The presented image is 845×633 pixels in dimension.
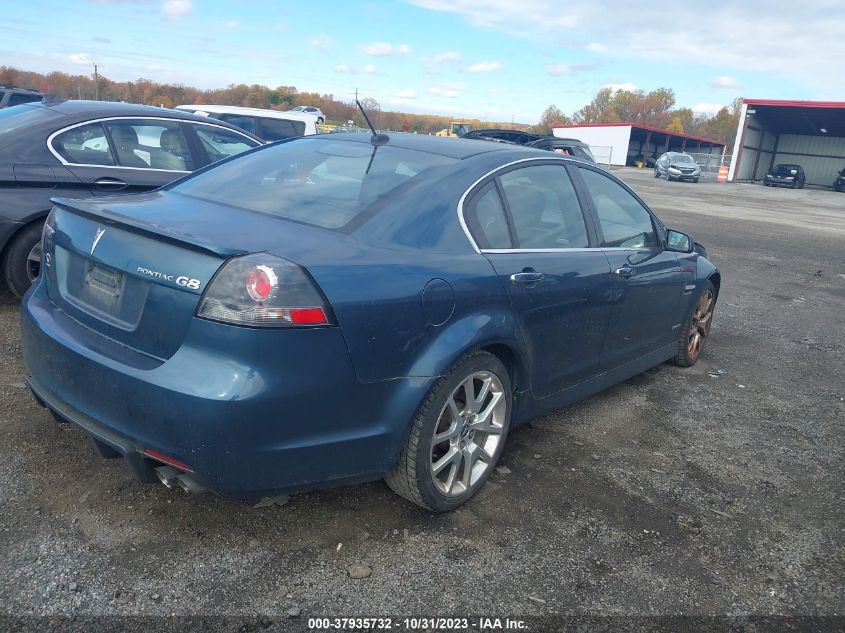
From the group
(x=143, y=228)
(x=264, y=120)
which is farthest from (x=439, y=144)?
(x=264, y=120)

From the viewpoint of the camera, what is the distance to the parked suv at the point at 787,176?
39625 mm

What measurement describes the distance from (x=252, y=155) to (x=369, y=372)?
1.76 metres

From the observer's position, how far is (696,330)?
531cm

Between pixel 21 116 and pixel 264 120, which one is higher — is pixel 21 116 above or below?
below

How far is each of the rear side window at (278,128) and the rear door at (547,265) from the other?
10177 millimetres

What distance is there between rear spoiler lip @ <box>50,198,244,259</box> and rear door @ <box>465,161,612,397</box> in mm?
1166

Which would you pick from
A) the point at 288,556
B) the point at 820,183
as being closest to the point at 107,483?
the point at 288,556

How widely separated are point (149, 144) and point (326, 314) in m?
4.12

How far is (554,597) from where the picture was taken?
2537 millimetres

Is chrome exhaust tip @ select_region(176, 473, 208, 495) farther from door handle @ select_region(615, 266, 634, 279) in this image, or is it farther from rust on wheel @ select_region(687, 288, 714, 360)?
rust on wheel @ select_region(687, 288, 714, 360)

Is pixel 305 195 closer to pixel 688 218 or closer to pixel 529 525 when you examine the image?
pixel 529 525

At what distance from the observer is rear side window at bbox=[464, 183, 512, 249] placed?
308cm

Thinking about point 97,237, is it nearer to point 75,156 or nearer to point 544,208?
point 544,208

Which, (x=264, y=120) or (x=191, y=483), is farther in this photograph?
(x=264, y=120)
